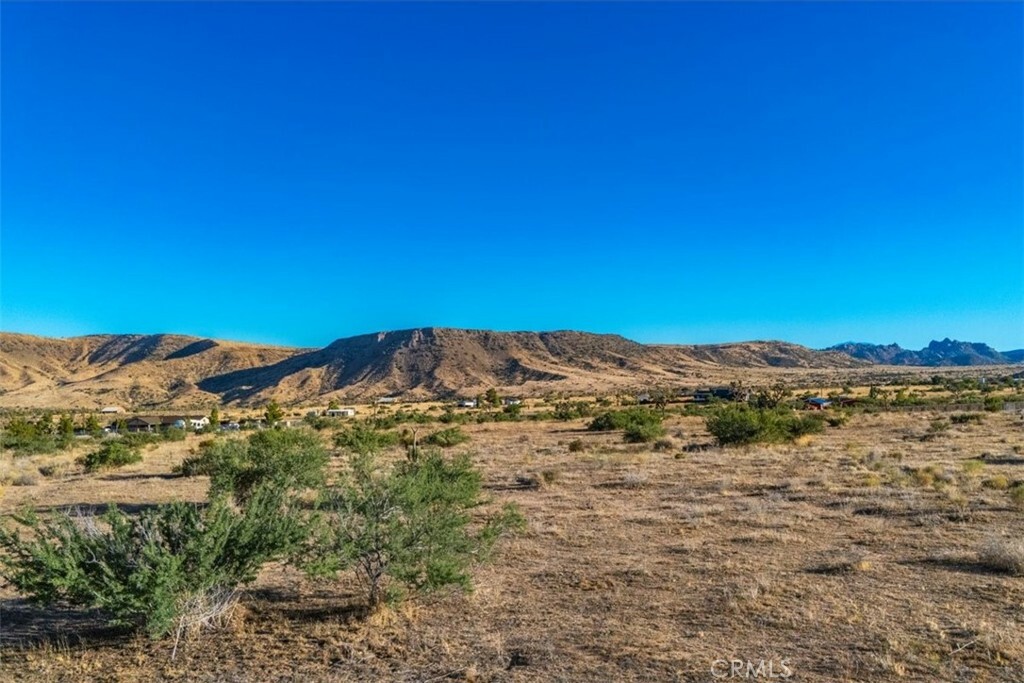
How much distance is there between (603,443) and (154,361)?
159 metres

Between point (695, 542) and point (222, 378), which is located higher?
point (222, 378)

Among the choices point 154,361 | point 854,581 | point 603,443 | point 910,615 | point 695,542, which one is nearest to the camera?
point 910,615

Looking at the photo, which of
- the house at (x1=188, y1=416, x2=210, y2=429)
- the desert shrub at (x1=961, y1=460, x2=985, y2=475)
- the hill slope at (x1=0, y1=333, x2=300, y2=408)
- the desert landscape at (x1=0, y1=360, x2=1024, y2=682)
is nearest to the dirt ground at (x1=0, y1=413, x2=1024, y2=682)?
the desert landscape at (x1=0, y1=360, x2=1024, y2=682)

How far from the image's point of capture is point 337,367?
147875mm

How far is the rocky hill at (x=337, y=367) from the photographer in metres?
131

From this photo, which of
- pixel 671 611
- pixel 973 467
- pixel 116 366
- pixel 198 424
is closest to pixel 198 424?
pixel 198 424

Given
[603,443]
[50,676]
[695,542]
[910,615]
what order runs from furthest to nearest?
[603,443]
[695,542]
[910,615]
[50,676]

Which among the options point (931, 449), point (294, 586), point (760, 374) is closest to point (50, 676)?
point (294, 586)

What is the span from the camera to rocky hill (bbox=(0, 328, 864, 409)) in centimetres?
13088

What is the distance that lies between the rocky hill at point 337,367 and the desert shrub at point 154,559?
11116cm

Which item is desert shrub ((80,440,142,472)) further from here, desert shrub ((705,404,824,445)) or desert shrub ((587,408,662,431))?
desert shrub ((705,404,824,445))

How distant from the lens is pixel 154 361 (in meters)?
164

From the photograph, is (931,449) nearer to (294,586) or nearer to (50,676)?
(294,586)

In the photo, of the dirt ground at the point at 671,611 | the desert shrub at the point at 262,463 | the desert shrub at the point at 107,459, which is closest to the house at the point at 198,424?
the desert shrub at the point at 107,459
